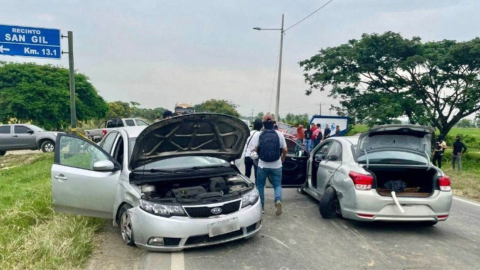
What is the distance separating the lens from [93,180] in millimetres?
5195

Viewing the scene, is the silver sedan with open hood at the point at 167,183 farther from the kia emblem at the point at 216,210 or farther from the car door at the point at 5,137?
the car door at the point at 5,137

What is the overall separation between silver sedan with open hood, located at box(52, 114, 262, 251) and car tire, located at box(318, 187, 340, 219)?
1.48 meters

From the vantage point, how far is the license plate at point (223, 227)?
14.6 ft

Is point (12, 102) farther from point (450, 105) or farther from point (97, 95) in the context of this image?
point (450, 105)

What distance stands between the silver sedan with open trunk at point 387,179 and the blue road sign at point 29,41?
11.3 m

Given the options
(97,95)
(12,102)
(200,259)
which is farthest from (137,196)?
(97,95)

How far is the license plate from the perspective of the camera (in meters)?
4.45

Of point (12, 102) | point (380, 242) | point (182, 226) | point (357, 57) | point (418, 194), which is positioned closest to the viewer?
point (182, 226)

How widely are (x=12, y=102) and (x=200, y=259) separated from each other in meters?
29.8

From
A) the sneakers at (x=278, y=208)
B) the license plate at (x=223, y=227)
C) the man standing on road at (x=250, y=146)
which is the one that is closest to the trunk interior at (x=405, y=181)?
the sneakers at (x=278, y=208)

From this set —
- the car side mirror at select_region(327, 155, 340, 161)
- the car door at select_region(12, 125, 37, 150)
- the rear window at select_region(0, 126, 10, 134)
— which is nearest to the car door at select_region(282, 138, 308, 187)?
the car side mirror at select_region(327, 155, 340, 161)

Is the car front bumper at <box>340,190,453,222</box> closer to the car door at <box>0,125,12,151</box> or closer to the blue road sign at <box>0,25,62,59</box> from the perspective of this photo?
the blue road sign at <box>0,25,62,59</box>

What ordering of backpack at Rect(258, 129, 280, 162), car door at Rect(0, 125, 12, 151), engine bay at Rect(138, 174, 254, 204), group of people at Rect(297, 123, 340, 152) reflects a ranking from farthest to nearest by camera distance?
car door at Rect(0, 125, 12, 151) → group of people at Rect(297, 123, 340, 152) → backpack at Rect(258, 129, 280, 162) → engine bay at Rect(138, 174, 254, 204)

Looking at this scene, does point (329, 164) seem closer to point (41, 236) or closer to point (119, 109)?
point (41, 236)
